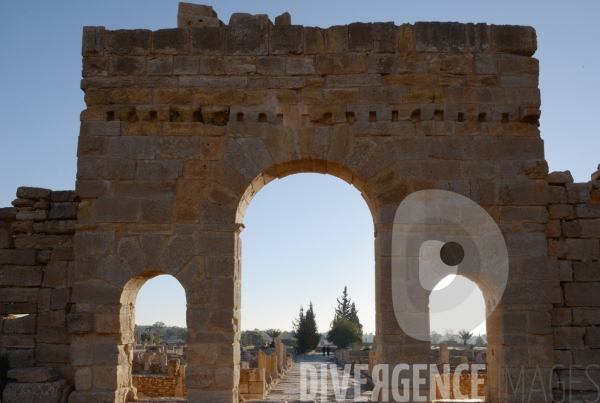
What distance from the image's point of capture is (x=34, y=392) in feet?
23.0

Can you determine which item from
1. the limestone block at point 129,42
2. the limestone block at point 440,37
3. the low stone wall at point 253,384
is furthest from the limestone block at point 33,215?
the low stone wall at point 253,384

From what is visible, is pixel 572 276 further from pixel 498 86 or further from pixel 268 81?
pixel 268 81

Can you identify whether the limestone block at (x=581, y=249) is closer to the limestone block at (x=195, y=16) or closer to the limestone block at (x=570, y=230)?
the limestone block at (x=570, y=230)

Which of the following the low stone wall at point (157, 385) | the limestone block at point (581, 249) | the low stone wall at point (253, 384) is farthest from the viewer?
the low stone wall at point (157, 385)

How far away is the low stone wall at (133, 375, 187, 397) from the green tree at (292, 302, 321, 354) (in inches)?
1058

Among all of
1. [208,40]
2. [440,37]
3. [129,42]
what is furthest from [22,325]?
[440,37]

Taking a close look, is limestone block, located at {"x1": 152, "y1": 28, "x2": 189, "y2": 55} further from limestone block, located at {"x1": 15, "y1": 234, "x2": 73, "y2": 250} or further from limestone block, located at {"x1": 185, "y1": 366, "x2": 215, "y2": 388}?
limestone block, located at {"x1": 185, "y1": 366, "x2": 215, "y2": 388}

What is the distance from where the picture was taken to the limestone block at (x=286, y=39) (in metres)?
7.48

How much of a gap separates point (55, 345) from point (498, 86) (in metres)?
6.45

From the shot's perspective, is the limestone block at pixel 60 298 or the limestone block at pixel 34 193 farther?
the limestone block at pixel 34 193

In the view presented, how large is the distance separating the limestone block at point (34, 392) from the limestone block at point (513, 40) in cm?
683

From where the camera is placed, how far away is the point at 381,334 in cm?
691

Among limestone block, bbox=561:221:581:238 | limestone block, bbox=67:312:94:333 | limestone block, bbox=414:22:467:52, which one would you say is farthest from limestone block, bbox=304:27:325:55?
limestone block, bbox=67:312:94:333

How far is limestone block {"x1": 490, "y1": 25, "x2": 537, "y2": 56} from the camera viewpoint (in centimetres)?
754
